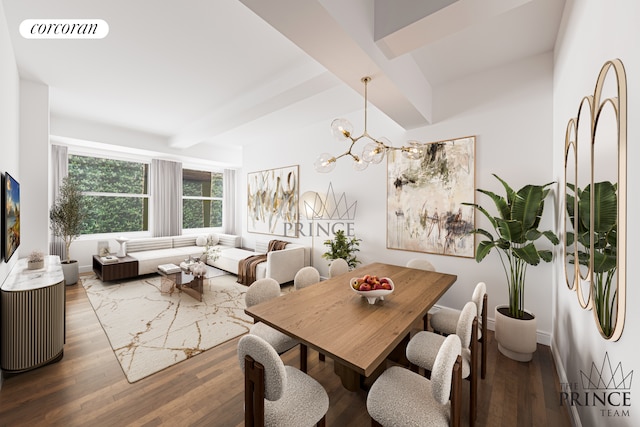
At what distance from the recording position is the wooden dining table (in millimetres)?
1253

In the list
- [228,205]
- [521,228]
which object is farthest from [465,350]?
[228,205]

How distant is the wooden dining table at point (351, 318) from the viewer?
1.25 m

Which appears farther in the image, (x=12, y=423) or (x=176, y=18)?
(x=176, y=18)

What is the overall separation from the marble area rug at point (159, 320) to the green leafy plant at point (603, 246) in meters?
2.87

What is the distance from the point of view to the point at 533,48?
2510 mm

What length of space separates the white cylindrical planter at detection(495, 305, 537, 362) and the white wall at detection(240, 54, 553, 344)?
0.57 m

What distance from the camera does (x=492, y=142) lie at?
113 inches

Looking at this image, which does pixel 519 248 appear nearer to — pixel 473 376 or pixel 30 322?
pixel 473 376

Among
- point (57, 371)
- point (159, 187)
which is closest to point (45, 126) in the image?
point (159, 187)

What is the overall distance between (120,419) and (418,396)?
1875mm

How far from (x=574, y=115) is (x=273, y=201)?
4.66 m

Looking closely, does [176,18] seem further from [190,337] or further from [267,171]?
[267,171]

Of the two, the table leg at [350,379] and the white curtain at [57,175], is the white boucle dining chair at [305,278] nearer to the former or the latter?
the table leg at [350,379]

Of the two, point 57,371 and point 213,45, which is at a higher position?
point 213,45
